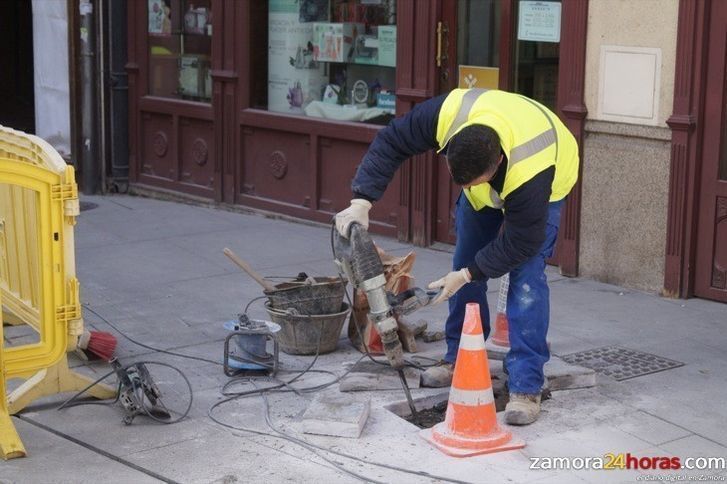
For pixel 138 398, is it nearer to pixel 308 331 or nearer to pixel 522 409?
pixel 308 331

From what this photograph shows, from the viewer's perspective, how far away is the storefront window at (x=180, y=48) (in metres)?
11.4

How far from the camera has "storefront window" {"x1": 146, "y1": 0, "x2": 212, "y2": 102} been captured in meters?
11.4

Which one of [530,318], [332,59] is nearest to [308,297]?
[530,318]

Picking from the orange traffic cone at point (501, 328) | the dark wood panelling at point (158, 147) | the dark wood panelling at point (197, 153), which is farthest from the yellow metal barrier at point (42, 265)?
the dark wood panelling at point (158, 147)

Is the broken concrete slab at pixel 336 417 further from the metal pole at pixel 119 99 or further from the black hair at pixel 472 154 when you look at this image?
the metal pole at pixel 119 99

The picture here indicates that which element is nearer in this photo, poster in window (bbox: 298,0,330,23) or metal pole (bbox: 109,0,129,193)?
poster in window (bbox: 298,0,330,23)

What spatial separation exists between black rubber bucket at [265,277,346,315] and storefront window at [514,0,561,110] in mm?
2844

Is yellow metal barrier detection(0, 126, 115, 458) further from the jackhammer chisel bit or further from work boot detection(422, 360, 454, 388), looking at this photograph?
work boot detection(422, 360, 454, 388)

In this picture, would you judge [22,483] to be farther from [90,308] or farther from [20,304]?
[90,308]

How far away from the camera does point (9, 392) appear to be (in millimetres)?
6180

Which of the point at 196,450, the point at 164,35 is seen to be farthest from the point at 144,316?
the point at 164,35

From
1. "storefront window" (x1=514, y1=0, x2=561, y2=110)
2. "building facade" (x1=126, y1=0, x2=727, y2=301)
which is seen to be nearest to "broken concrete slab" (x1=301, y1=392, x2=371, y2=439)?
"building facade" (x1=126, y1=0, x2=727, y2=301)

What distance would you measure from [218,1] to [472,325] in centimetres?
648

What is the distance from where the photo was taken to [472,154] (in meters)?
5.07
